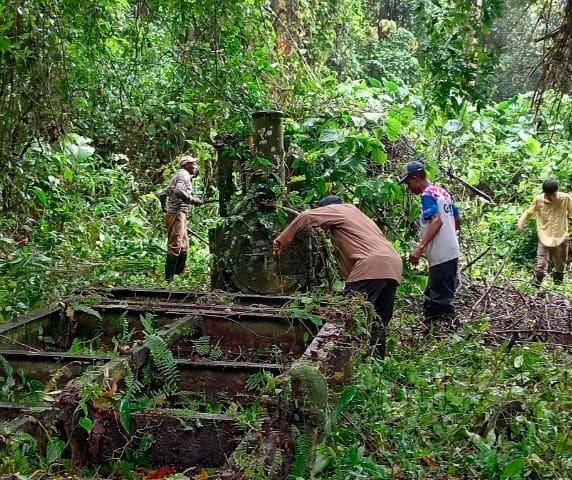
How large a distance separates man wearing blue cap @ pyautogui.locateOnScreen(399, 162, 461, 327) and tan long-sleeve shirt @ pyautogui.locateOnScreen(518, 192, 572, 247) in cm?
338

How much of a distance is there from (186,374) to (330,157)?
4475 mm

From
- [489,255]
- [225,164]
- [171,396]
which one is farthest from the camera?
[489,255]

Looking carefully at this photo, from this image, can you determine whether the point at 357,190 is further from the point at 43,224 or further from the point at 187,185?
the point at 43,224

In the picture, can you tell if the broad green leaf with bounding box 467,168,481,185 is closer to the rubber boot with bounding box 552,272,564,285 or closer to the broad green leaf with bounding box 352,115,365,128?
the rubber boot with bounding box 552,272,564,285

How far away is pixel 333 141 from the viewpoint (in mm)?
8023

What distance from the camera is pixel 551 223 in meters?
10.0

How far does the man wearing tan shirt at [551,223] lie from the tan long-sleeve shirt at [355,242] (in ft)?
14.8

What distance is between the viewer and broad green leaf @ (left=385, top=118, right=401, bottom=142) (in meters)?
8.19

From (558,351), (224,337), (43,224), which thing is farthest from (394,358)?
(43,224)

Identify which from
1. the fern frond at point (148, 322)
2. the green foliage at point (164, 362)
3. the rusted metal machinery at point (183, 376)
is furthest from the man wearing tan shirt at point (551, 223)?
the green foliage at point (164, 362)

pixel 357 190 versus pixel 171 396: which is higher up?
pixel 357 190

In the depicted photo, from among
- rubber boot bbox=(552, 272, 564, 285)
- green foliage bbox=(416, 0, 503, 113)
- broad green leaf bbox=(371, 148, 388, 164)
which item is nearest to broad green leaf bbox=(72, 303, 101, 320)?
green foliage bbox=(416, 0, 503, 113)

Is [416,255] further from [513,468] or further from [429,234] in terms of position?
[513,468]

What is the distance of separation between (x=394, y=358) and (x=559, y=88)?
2.43m
